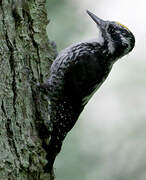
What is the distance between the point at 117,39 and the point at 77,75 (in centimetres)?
72

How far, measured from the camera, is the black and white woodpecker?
484 centimetres

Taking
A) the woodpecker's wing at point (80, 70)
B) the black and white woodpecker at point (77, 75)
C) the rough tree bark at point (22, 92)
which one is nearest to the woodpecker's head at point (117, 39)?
the black and white woodpecker at point (77, 75)

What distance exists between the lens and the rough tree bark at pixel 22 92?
13.1 feet

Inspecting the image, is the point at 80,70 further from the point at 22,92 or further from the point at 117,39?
the point at 22,92

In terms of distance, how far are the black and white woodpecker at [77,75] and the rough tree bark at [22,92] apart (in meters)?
0.21

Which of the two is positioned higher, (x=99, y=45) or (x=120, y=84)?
(x=99, y=45)

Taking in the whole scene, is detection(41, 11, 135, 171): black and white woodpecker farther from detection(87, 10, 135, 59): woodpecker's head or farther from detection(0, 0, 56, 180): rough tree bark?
detection(0, 0, 56, 180): rough tree bark

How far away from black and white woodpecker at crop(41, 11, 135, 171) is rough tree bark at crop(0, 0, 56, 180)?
0.69 feet

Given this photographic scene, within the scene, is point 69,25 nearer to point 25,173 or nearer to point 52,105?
point 52,105

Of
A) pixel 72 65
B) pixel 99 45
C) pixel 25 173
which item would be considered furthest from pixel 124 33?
pixel 25 173

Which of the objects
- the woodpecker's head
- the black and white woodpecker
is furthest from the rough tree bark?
the woodpecker's head

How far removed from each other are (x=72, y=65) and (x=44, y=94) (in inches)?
24.2

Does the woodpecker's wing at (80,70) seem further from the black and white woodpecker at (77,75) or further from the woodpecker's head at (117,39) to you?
the woodpecker's head at (117,39)

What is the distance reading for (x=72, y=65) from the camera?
5137 millimetres
